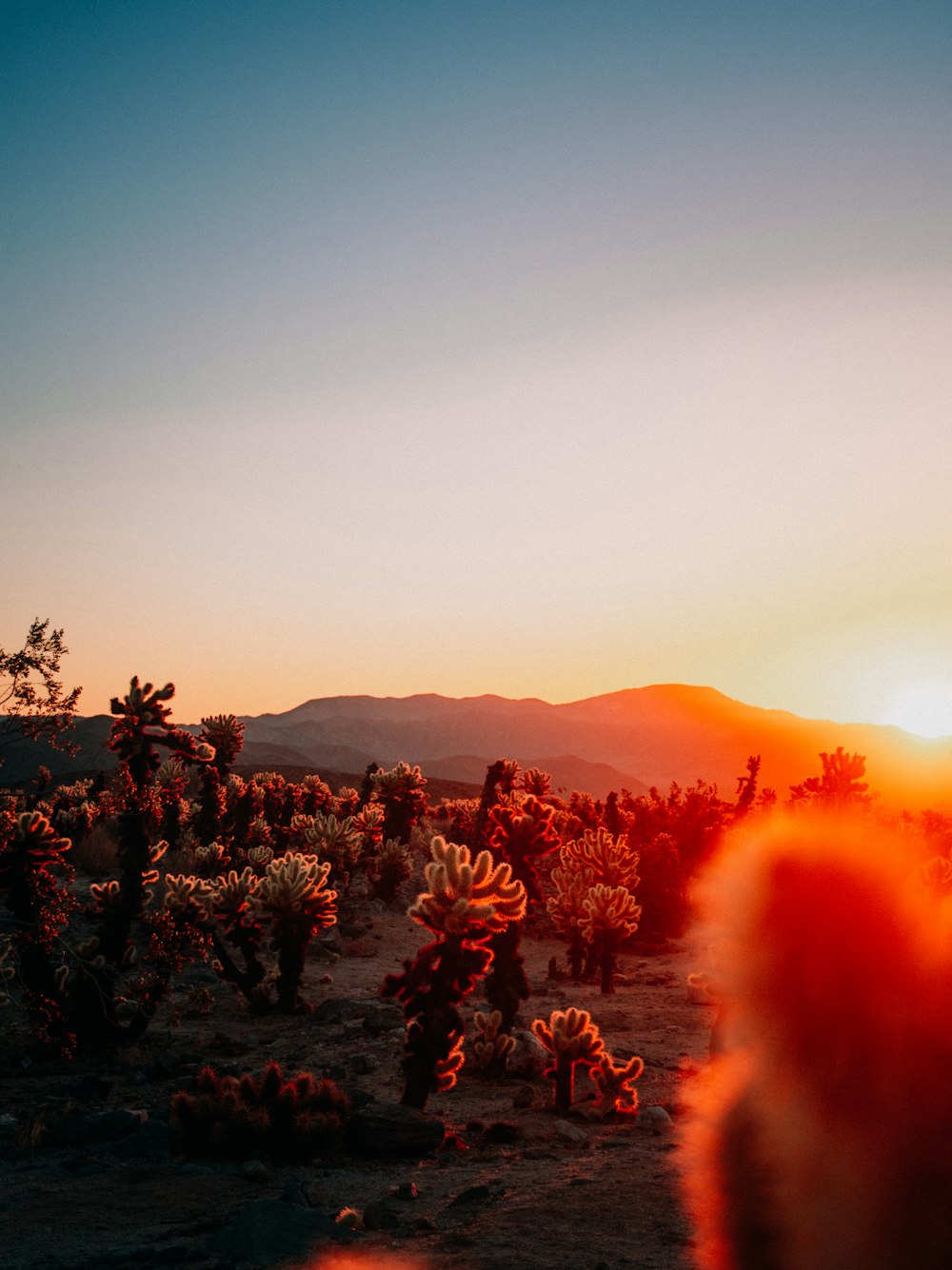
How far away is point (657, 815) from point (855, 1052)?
92.4 feet

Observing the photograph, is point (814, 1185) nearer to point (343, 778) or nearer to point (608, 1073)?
point (608, 1073)

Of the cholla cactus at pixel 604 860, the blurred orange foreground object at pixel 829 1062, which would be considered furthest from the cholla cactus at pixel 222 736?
the blurred orange foreground object at pixel 829 1062

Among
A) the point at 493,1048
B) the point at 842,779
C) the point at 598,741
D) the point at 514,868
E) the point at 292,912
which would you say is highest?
the point at 842,779

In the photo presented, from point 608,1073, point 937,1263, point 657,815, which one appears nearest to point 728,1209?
point 937,1263

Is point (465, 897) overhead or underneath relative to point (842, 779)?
underneath

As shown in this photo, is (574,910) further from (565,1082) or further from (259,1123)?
(259,1123)

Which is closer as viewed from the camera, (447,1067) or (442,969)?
(442,969)

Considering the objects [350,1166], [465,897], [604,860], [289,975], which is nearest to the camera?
[350,1166]

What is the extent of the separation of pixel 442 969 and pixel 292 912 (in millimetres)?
5652

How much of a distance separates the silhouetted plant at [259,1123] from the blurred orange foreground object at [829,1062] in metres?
5.07

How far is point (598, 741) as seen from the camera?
168750 millimetres

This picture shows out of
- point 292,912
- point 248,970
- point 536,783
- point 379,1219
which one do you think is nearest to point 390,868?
point 536,783

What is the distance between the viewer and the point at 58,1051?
1113 cm

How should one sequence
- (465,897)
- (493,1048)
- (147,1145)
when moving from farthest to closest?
(493,1048)
(465,897)
(147,1145)
